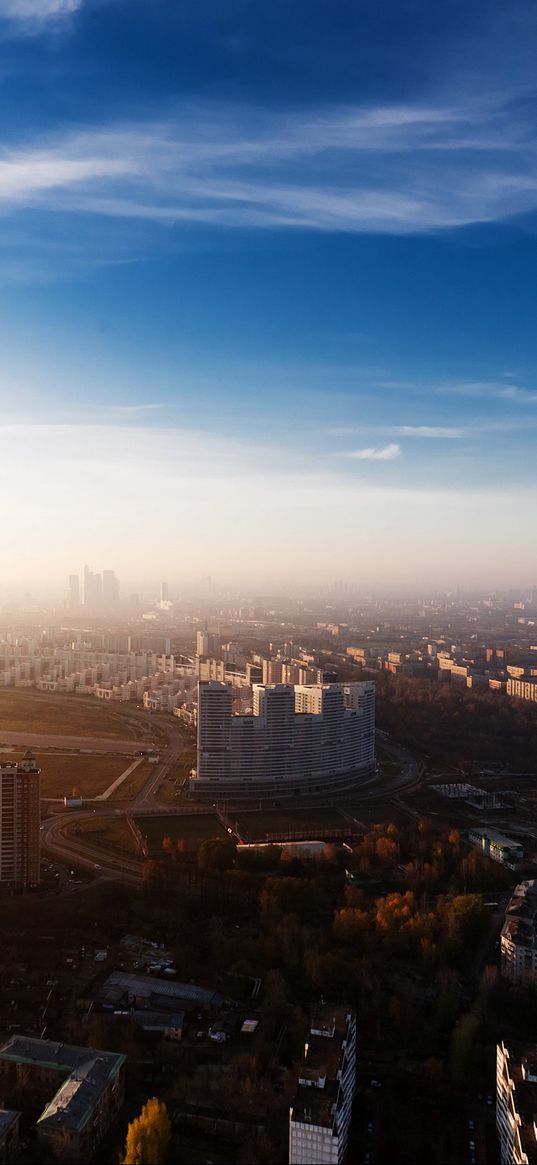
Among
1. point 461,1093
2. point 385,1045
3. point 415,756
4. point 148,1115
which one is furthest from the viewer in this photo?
point 415,756

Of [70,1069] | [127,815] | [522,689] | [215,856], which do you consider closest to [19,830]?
[215,856]

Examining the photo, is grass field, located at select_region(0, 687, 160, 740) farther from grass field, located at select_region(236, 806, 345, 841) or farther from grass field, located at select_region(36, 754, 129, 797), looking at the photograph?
grass field, located at select_region(236, 806, 345, 841)

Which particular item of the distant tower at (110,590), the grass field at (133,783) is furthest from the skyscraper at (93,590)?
the grass field at (133,783)

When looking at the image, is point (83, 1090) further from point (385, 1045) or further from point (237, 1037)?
point (385, 1045)

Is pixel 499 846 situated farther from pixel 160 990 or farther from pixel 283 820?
pixel 160 990

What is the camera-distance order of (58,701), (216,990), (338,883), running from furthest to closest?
(58,701), (338,883), (216,990)

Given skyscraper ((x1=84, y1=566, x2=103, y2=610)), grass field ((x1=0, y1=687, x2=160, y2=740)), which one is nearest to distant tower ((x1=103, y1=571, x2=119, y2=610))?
skyscraper ((x1=84, y1=566, x2=103, y2=610))

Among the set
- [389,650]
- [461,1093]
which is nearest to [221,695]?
[461,1093]
